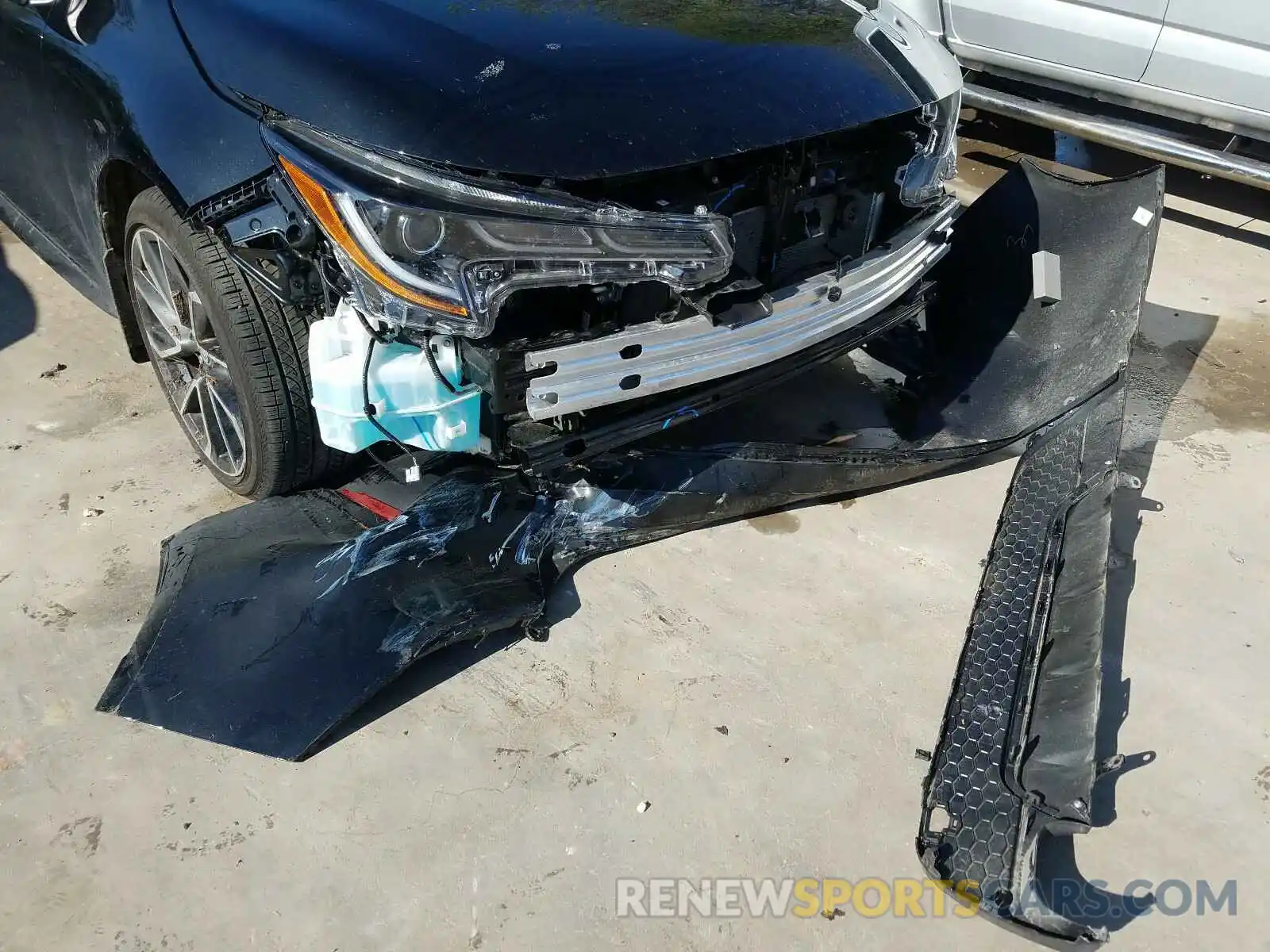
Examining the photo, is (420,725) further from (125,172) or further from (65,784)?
(125,172)

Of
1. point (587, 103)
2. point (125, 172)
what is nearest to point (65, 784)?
point (125, 172)

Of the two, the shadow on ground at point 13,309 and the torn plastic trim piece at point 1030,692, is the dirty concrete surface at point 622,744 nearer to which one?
the torn plastic trim piece at point 1030,692

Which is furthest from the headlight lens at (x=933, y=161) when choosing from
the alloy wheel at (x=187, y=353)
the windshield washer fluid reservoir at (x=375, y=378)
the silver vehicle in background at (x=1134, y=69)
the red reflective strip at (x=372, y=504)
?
the silver vehicle in background at (x=1134, y=69)

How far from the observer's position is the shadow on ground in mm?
3732

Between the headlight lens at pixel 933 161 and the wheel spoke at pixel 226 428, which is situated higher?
the headlight lens at pixel 933 161

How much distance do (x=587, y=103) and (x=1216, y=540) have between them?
229 cm

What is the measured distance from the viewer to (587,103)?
2143 mm

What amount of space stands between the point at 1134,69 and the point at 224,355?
4374 millimetres

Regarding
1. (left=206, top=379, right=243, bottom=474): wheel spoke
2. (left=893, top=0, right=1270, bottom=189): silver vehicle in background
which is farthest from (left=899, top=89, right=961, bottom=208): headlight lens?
(left=893, top=0, right=1270, bottom=189): silver vehicle in background

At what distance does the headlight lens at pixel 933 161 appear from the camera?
8.76ft

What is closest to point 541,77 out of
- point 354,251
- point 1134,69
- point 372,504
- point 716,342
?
point 354,251

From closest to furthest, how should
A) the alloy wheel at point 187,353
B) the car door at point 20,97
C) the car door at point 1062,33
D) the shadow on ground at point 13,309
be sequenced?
1. the alloy wheel at point 187,353
2. the car door at point 20,97
3. the shadow on ground at point 13,309
4. the car door at point 1062,33

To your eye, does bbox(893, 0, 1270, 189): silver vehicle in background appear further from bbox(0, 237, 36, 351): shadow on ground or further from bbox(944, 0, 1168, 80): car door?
bbox(0, 237, 36, 351): shadow on ground

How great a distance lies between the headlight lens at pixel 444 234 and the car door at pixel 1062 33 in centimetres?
373
